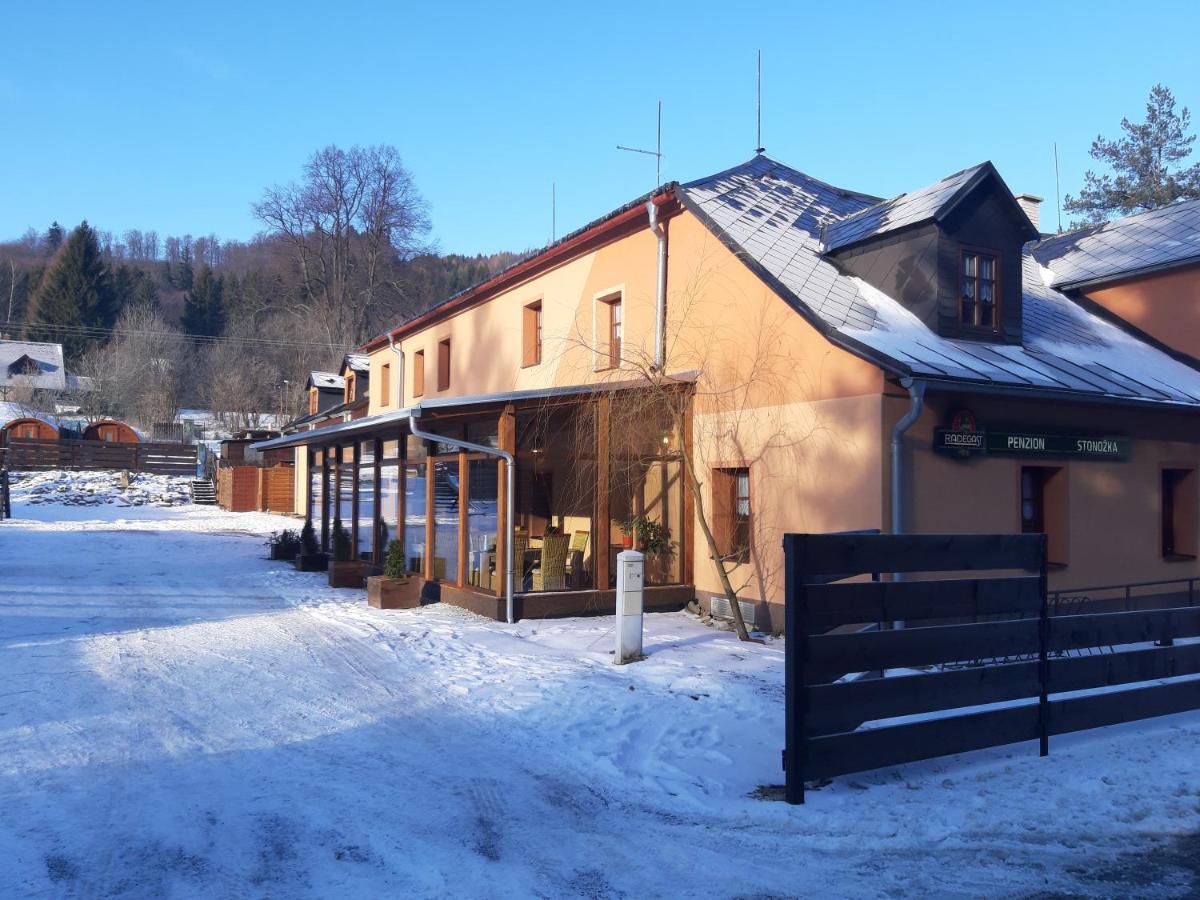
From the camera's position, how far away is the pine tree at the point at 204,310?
2980 inches

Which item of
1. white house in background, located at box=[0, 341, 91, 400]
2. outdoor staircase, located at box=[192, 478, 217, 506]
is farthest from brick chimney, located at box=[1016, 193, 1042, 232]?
white house in background, located at box=[0, 341, 91, 400]

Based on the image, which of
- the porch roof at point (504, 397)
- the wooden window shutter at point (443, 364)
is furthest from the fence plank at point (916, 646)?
the wooden window shutter at point (443, 364)

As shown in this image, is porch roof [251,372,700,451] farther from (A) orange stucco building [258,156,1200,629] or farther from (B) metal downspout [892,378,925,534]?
(B) metal downspout [892,378,925,534]

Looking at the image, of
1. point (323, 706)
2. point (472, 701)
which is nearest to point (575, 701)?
point (472, 701)

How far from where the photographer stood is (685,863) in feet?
15.3

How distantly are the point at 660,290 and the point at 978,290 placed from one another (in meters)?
4.38

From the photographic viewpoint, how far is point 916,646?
5797 millimetres

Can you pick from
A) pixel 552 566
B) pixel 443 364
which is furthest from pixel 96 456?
pixel 552 566

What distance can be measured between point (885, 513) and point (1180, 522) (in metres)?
6.38

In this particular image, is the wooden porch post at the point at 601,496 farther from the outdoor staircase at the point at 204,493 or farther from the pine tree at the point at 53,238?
the pine tree at the point at 53,238

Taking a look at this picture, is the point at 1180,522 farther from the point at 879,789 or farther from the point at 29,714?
the point at 29,714

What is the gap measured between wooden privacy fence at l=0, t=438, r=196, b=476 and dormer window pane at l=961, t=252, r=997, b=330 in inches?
1556

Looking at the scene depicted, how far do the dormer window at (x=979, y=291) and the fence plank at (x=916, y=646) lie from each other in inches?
277

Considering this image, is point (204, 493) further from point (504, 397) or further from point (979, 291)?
point (979, 291)
